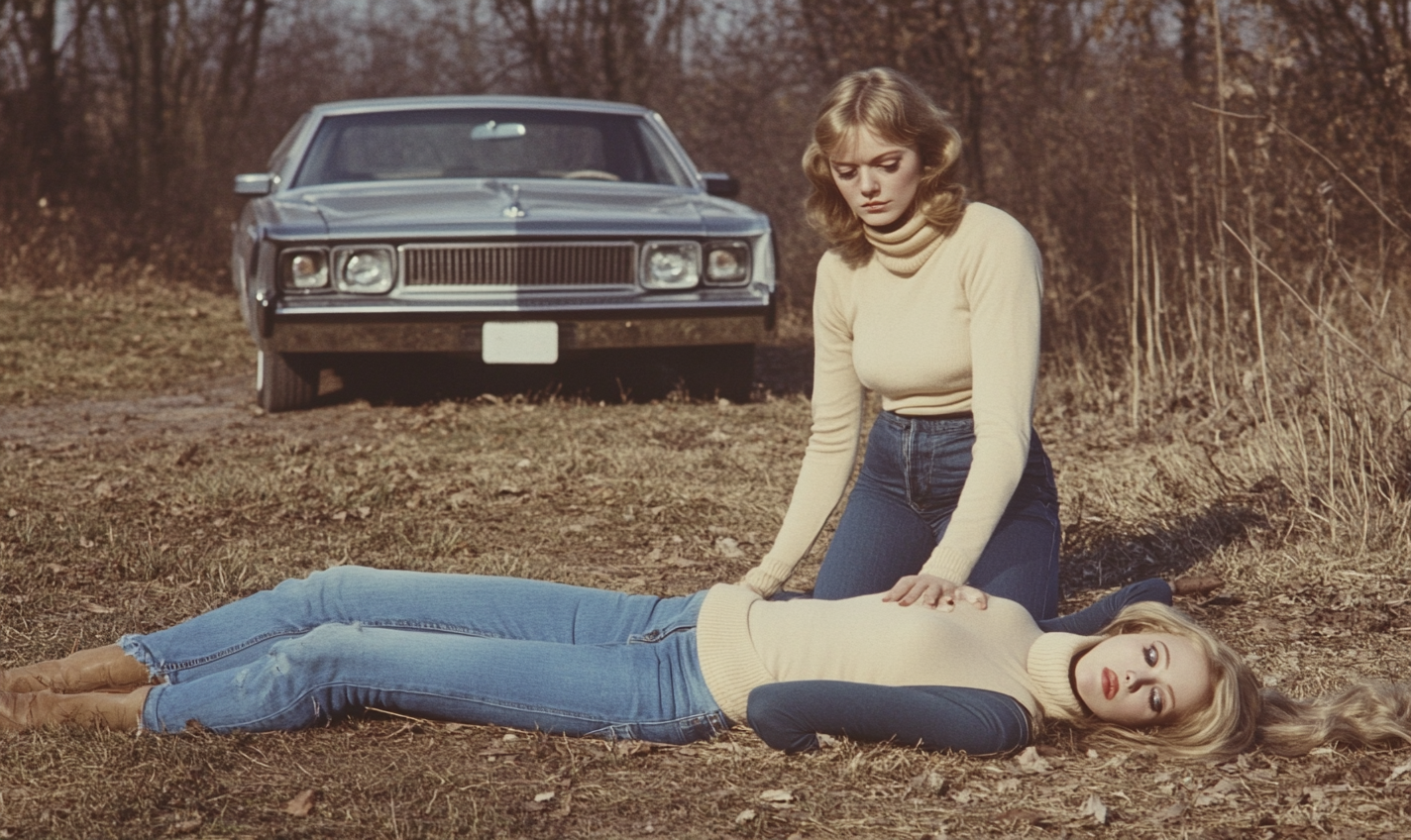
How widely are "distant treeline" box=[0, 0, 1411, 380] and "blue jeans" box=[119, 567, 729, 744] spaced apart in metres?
2.12

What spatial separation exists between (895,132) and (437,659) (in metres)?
1.52

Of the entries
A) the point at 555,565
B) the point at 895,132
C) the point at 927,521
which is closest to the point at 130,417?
the point at 555,565

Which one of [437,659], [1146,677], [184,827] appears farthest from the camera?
[437,659]

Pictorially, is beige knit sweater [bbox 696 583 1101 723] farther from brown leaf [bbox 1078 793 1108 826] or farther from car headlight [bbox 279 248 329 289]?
car headlight [bbox 279 248 329 289]

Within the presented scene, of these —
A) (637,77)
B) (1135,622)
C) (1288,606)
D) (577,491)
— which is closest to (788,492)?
(577,491)

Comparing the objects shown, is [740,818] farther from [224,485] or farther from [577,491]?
[224,485]

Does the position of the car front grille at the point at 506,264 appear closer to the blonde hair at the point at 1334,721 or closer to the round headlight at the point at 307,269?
the round headlight at the point at 307,269

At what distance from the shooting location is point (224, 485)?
19.1ft

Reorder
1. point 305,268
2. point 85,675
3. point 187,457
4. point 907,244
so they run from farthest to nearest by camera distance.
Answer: point 305,268, point 187,457, point 907,244, point 85,675

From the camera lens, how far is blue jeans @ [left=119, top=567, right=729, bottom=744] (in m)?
3.04

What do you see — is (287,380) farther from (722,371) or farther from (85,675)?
(85,675)

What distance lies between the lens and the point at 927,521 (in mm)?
3730

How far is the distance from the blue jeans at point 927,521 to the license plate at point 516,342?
12.2 feet

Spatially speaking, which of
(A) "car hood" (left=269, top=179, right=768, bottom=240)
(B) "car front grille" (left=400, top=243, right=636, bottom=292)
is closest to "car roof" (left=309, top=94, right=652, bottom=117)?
(A) "car hood" (left=269, top=179, right=768, bottom=240)
